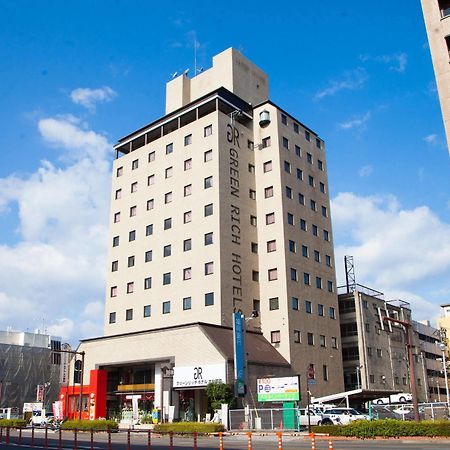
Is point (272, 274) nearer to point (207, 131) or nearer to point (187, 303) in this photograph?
point (187, 303)

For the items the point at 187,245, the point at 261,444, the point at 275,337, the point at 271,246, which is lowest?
the point at 261,444

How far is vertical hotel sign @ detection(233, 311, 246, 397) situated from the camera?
162 feet

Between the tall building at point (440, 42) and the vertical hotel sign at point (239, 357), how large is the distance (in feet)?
88.2

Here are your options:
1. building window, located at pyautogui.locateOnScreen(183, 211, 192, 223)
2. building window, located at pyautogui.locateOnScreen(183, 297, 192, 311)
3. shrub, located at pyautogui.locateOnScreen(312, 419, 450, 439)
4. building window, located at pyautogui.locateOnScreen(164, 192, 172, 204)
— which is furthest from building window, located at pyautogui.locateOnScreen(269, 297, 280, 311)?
shrub, located at pyautogui.locateOnScreen(312, 419, 450, 439)

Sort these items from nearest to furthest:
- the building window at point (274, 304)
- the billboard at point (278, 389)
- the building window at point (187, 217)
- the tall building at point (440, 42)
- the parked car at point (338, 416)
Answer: the tall building at point (440, 42)
the billboard at point (278, 389)
the parked car at point (338, 416)
the building window at point (274, 304)
the building window at point (187, 217)

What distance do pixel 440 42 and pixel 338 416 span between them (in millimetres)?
30187

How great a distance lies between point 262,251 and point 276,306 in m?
6.72

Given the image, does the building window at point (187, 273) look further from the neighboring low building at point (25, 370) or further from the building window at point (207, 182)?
the neighboring low building at point (25, 370)

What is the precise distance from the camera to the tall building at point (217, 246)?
5778cm

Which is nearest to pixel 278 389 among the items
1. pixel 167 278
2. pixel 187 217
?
pixel 167 278

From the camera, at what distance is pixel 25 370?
346 feet

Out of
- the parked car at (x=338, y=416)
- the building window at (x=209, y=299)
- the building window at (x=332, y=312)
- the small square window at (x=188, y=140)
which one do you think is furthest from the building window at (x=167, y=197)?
the parked car at (x=338, y=416)

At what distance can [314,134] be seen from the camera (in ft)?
247

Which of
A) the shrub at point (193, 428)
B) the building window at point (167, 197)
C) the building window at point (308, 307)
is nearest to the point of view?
the shrub at point (193, 428)
